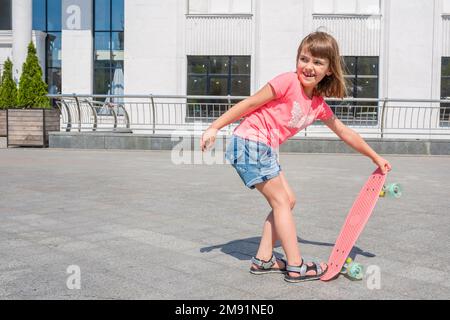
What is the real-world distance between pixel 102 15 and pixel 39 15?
152 inches

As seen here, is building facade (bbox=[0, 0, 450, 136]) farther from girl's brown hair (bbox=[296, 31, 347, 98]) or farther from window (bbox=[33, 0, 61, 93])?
girl's brown hair (bbox=[296, 31, 347, 98])

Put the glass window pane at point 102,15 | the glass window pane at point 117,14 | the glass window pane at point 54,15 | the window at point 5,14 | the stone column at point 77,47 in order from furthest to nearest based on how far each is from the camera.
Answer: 1. the window at point 5,14
2. the glass window pane at point 54,15
3. the glass window pane at point 117,14
4. the glass window pane at point 102,15
5. the stone column at point 77,47

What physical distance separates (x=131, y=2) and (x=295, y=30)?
20.1 ft

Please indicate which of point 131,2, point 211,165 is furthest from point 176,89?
point 211,165

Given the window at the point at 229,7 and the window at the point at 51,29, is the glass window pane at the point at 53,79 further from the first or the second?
the window at the point at 229,7

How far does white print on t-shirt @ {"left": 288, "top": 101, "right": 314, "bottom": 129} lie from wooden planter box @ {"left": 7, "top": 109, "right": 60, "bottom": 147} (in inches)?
526

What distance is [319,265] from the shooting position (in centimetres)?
350

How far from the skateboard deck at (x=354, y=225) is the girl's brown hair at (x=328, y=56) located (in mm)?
590

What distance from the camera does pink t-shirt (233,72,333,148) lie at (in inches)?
134

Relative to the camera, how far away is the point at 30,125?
52.4 feet

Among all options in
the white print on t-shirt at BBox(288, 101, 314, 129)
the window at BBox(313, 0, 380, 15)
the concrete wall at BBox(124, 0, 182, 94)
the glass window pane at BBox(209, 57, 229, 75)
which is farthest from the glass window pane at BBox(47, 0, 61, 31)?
the white print on t-shirt at BBox(288, 101, 314, 129)

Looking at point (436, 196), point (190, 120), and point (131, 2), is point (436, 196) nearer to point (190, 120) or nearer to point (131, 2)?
point (190, 120)

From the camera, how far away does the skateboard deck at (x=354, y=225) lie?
3.47 m

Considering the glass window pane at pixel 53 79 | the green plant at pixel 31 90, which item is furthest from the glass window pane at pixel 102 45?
the green plant at pixel 31 90
